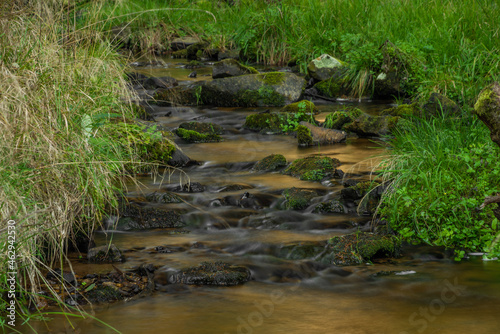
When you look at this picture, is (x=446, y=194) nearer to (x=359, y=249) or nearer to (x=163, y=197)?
(x=359, y=249)

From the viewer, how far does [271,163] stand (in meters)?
7.04

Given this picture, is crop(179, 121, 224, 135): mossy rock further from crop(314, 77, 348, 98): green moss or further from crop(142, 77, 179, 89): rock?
crop(314, 77, 348, 98): green moss

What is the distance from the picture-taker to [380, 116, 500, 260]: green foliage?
473 centimetres

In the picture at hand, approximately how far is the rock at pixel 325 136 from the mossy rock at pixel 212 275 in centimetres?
410

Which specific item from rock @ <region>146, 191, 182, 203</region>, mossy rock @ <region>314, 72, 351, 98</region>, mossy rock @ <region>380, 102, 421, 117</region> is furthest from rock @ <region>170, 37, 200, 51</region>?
rock @ <region>146, 191, 182, 203</region>

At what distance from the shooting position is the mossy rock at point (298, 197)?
571 centimetres

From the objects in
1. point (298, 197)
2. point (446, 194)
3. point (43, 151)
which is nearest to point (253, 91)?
point (298, 197)

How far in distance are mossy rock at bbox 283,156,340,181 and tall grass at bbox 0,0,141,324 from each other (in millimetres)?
1897

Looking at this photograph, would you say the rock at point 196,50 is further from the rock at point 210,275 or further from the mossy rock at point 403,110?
the rock at point 210,275

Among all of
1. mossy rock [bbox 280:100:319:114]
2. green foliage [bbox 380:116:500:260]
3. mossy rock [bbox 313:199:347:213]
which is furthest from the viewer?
mossy rock [bbox 280:100:319:114]

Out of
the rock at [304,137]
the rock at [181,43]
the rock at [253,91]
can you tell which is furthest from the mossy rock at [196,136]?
the rock at [181,43]

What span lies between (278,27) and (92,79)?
7754 millimetres

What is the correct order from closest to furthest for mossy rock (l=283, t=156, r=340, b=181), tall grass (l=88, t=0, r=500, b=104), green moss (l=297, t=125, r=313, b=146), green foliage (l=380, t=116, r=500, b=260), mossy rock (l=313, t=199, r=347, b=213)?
1. green foliage (l=380, t=116, r=500, b=260)
2. mossy rock (l=313, t=199, r=347, b=213)
3. mossy rock (l=283, t=156, r=340, b=181)
4. green moss (l=297, t=125, r=313, b=146)
5. tall grass (l=88, t=0, r=500, b=104)

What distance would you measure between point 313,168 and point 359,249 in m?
2.08
